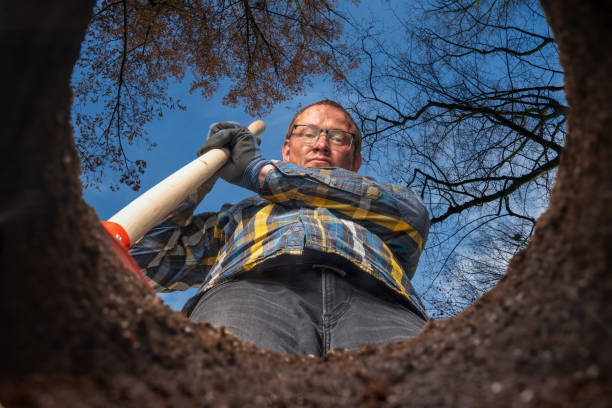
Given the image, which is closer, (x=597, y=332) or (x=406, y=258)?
(x=597, y=332)

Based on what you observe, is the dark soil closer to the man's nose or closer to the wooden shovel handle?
the wooden shovel handle

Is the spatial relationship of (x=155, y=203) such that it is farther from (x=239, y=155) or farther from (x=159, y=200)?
(x=239, y=155)

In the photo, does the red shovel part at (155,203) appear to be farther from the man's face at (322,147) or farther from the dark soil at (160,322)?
the dark soil at (160,322)

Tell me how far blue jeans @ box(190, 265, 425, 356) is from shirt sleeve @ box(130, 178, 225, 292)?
0.97 m

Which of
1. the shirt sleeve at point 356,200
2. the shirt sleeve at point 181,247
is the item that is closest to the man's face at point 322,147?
the shirt sleeve at point 356,200

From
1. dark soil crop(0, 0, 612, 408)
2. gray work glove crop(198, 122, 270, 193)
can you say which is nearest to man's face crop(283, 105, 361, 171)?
gray work glove crop(198, 122, 270, 193)

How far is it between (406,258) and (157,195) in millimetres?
1533

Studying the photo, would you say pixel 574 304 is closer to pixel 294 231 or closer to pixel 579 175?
pixel 579 175

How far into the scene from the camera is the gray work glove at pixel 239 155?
8.68ft

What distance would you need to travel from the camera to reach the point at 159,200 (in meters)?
2.01

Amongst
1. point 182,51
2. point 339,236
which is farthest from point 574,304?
point 182,51

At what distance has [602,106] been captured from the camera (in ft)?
1.74

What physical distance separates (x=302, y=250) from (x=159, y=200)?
82 centimetres

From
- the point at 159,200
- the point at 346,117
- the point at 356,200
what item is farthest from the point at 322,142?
the point at 159,200
